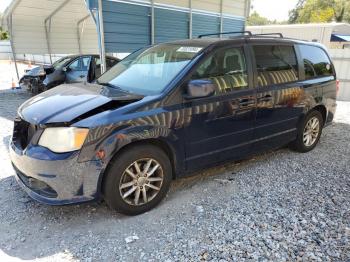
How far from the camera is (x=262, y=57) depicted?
13.1 feet

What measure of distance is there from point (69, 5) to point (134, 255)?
11583mm

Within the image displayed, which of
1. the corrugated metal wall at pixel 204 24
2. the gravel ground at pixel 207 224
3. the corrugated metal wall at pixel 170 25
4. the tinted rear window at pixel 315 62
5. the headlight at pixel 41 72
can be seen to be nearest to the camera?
the gravel ground at pixel 207 224

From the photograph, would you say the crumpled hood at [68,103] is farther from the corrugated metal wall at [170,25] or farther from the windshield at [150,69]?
the corrugated metal wall at [170,25]

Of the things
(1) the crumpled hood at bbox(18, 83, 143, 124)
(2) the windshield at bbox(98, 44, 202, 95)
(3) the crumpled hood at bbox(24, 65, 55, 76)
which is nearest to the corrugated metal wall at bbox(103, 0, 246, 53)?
(2) the windshield at bbox(98, 44, 202, 95)

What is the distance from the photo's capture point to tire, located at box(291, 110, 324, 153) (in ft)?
15.8

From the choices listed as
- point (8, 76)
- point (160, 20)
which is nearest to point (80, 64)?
point (160, 20)

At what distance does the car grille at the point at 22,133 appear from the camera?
3045 mm

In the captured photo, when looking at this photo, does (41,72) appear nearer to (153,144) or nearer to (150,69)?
(150,69)

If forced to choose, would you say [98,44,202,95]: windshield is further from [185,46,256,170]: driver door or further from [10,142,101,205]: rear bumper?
[10,142,101,205]: rear bumper

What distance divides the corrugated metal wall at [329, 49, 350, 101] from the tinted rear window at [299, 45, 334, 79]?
6229 mm

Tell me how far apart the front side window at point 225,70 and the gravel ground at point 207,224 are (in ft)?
4.12

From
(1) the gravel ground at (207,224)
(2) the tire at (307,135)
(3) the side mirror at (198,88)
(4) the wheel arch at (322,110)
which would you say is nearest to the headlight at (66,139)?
(1) the gravel ground at (207,224)

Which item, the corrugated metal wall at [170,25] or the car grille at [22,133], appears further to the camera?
the corrugated metal wall at [170,25]

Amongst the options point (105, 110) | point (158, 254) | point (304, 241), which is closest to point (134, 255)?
point (158, 254)
